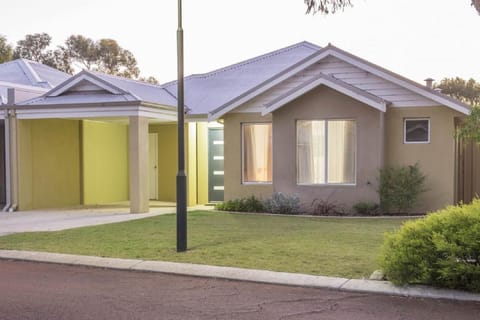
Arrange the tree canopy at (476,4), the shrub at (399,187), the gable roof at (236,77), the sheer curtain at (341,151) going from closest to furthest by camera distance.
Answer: the tree canopy at (476,4)
the shrub at (399,187)
the sheer curtain at (341,151)
the gable roof at (236,77)

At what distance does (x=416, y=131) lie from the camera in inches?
664

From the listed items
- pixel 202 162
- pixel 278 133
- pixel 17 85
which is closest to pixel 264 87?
pixel 278 133

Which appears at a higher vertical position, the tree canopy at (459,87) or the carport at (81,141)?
the tree canopy at (459,87)

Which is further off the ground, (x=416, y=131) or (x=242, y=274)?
(x=416, y=131)

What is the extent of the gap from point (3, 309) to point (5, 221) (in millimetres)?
9055

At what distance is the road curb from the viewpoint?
712 cm

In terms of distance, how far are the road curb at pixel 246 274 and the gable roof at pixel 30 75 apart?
12.6 m

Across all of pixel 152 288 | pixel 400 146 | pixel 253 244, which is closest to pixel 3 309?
pixel 152 288

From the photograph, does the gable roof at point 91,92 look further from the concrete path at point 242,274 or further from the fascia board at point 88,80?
the concrete path at point 242,274

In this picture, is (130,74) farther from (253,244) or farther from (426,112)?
(253,244)

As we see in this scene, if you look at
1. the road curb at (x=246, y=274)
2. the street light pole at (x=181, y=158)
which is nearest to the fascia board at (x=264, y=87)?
the street light pole at (x=181, y=158)

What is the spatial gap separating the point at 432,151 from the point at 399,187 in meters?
1.54

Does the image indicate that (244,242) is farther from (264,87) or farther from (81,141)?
(81,141)

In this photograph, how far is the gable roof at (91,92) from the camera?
1720cm
